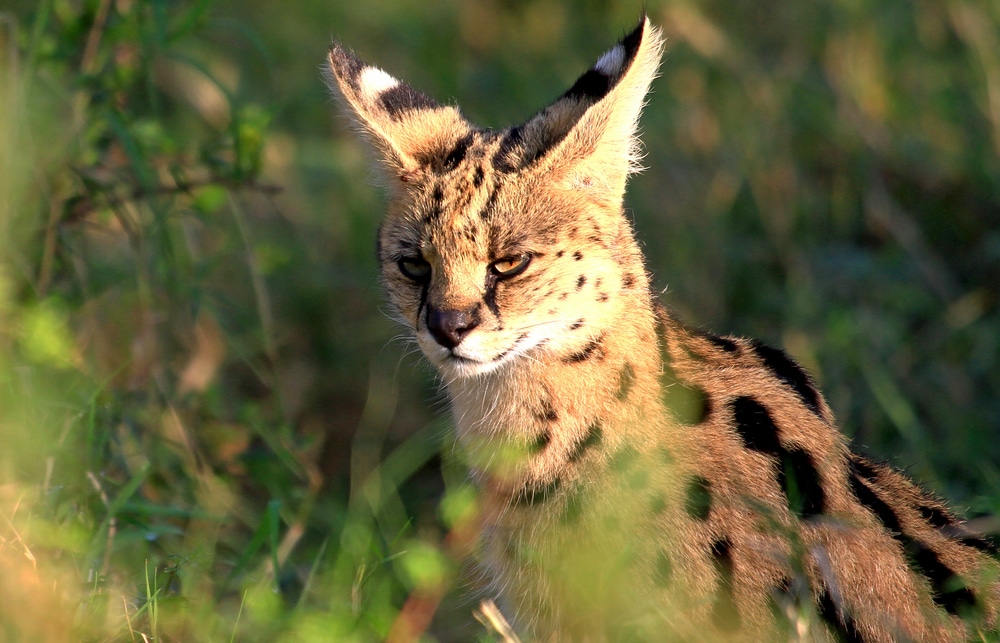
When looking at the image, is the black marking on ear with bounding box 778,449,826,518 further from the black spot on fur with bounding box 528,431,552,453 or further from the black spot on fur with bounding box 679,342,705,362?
the black spot on fur with bounding box 528,431,552,453

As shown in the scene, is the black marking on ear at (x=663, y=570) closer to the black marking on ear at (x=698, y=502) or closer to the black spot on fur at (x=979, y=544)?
the black marking on ear at (x=698, y=502)

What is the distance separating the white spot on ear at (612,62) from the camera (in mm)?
3871

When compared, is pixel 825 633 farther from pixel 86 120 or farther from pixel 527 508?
pixel 86 120

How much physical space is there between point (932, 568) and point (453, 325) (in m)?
1.61

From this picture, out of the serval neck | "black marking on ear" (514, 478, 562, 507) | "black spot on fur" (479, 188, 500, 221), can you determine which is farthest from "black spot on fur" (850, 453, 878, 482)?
"black spot on fur" (479, 188, 500, 221)

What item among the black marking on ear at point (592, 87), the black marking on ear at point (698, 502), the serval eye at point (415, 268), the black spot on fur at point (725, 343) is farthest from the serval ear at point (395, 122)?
the black marking on ear at point (698, 502)

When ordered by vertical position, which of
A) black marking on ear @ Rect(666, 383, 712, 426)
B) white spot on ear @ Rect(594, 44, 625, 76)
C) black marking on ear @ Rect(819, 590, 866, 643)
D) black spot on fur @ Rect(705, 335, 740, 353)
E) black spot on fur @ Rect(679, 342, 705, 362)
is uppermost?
white spot on ear @ Rect(594, 44, 625, 76)

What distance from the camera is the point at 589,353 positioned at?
3898 mm

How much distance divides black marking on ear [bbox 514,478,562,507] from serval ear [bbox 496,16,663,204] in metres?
0.96

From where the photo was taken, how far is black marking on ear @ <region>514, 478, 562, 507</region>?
12.6ft

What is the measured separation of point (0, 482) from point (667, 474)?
6.65ft

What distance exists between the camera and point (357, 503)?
16.3ft

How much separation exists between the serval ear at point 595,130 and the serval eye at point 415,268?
16.0 inches

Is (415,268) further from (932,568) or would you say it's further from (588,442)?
(932,568)
